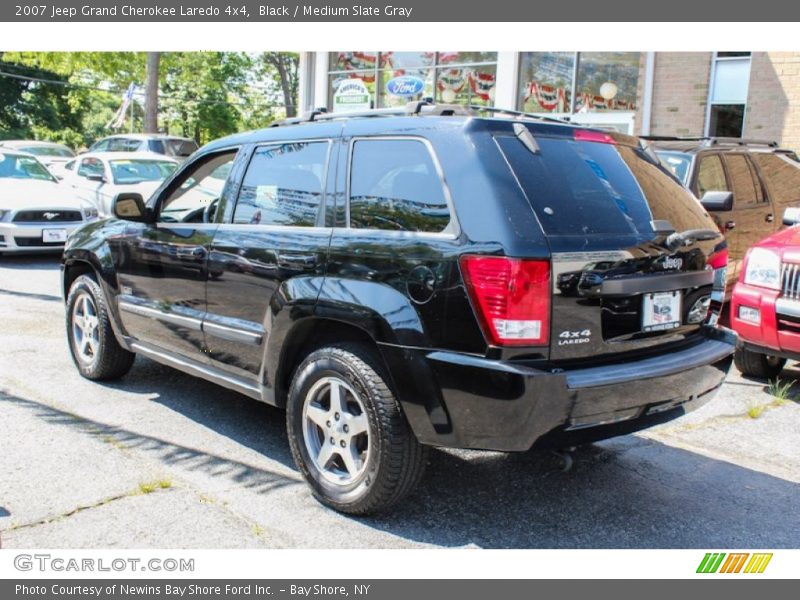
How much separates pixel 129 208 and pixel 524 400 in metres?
3.10

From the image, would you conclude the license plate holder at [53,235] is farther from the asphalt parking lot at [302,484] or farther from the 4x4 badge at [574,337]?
the 4x4 badge at [574,337]

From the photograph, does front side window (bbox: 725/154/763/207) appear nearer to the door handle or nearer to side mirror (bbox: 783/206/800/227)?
side mirror (bbox: 783/206/800/227)

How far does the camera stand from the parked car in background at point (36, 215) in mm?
10789

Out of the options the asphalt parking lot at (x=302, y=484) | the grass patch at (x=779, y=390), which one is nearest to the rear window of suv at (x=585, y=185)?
the asphalt parking lot at (x=302, y=484)

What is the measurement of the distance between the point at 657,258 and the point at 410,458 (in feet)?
4.69

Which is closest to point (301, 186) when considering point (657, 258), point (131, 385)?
point (657, 258)

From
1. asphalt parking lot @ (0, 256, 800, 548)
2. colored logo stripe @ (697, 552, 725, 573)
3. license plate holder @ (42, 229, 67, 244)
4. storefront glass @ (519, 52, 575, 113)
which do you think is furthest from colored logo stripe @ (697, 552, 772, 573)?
storefront glass @ (519, 52, 575, 113)

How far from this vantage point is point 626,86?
1412 cm

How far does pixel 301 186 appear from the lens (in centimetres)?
404

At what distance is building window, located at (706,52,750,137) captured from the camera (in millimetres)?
12789

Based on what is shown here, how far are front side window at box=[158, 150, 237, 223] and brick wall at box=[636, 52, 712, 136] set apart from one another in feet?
34.3

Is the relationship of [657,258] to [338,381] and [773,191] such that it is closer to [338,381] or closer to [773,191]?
[338,381]

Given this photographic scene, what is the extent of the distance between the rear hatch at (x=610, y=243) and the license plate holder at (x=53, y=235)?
9.24m

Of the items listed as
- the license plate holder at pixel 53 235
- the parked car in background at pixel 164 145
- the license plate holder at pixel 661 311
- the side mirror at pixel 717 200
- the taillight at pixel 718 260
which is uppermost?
the parked car in background at pixel 164 145
